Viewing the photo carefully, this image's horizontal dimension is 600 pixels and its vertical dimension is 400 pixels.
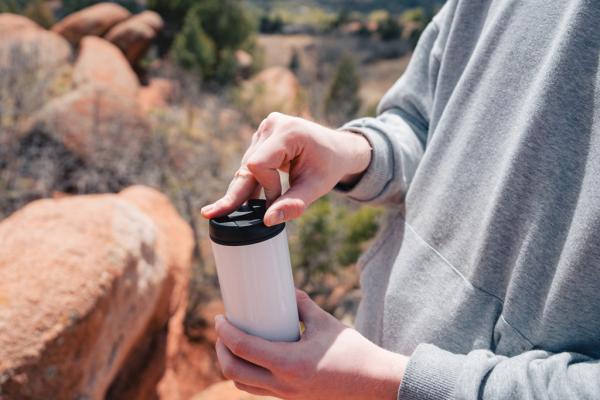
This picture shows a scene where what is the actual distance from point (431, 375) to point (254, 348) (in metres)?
0.27

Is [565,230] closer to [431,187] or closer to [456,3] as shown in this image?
[431,187]

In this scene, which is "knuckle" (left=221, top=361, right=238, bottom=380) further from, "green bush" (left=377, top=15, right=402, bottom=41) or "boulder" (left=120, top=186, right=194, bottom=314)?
"green bush" (left=377, top=15, right=402, bottom=41)

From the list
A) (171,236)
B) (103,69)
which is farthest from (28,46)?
(171,236)

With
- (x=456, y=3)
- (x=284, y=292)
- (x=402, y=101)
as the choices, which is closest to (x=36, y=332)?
(x=284, y=292)

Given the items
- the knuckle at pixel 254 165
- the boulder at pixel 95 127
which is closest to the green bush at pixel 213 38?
the boulder at pixel 95 127

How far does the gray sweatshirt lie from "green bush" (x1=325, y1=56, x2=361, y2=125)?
472 inches

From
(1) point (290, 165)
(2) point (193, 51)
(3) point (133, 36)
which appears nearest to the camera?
(1) point (290, 165)

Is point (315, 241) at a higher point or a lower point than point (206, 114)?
higher

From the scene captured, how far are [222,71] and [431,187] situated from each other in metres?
13.3

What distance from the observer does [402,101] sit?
119 cm

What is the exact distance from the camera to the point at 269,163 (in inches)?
34.4

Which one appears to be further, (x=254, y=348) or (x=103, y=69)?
(x=103, y=69)

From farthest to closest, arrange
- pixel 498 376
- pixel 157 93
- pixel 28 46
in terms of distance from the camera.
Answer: pixel 157 93, pixel 28 46, pixel 498 376

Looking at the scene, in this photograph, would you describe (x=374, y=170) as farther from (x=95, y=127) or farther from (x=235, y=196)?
(x=95, y=127)
